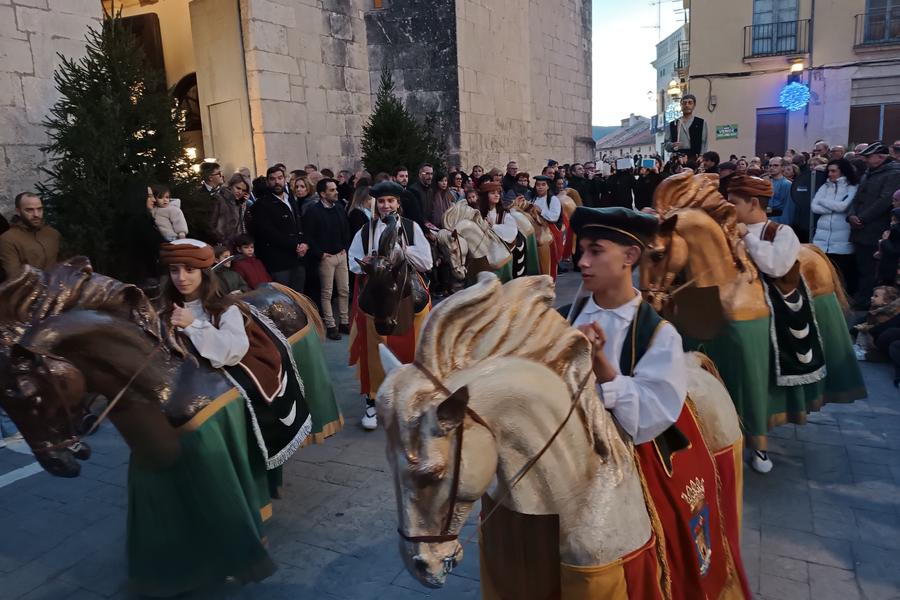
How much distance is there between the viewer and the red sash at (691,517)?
211cm

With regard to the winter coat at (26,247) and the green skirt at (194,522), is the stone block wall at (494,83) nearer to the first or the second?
the winter coat at (26,247)

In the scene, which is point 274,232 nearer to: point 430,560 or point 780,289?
point 780,289

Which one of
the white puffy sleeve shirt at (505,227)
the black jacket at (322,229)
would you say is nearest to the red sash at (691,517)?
the white puffy sleeve shirt at (505,227)

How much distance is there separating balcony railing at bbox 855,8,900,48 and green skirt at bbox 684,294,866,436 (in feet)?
70.3

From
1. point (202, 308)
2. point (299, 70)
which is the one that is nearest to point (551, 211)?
point (299, 70)

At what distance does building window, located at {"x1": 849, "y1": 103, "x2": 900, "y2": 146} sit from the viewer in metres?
21.1

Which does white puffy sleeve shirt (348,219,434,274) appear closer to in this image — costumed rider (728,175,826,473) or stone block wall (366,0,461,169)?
costumed rider (728,175,826,473)

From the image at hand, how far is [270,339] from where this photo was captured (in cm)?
388

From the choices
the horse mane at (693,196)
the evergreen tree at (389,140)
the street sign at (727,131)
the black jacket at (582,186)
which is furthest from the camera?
the street sign at (727,131)

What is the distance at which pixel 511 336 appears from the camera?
5.74ft

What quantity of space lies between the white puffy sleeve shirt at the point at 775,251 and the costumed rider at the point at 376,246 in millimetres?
2633

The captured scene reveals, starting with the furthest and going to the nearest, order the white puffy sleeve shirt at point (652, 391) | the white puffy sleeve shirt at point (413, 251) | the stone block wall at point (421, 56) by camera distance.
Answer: the stone block wall at point (421, 56) → the white puffy sleeve shirt at point (413, 251) → the white puffy sleeve shirt at point (652, 391)

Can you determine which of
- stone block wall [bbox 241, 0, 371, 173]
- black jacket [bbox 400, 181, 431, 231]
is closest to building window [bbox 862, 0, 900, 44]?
stone block wall [bbox 241, 0, 371, 173]

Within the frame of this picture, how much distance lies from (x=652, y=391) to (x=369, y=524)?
266 centimetres
